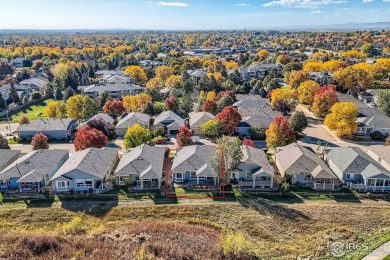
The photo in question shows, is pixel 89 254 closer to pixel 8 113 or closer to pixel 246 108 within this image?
pixel 246 108

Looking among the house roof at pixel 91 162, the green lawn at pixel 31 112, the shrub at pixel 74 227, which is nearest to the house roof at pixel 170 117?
the house roof at pixel 91 162

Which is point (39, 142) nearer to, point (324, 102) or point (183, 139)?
point (183, 139)

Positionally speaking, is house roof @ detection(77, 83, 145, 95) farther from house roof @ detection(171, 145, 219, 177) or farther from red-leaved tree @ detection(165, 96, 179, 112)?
house roof @ detection(171, 145, 219, 177)

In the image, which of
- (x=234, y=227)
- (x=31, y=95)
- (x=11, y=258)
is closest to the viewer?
(x=11, y=258)

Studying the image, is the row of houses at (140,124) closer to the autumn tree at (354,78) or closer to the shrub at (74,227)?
the shrub at (74,227)

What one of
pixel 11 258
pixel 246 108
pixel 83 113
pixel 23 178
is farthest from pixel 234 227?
pixel 83 113
